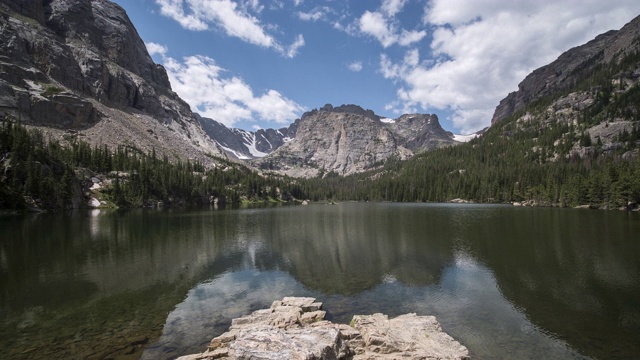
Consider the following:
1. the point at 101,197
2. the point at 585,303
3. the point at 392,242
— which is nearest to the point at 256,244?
the point at 392,242

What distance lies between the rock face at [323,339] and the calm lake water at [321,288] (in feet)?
6.37

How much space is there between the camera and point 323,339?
41.7ft

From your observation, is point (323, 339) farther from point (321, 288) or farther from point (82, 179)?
point (82, 179)

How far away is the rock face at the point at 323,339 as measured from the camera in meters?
11.3

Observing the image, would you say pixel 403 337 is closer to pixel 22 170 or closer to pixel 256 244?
pixel 256 244

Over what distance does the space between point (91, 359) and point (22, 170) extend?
9683 centimetres

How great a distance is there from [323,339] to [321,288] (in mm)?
13944

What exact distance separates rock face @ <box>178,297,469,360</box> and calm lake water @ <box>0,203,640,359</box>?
1941mm

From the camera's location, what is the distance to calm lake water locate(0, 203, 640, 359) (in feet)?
54.1

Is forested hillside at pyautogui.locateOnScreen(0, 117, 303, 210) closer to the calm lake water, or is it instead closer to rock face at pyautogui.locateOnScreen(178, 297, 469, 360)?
the calm lake water

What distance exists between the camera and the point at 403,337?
15.4m

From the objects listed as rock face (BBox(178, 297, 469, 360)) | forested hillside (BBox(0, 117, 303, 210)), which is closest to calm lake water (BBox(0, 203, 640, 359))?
rock face (BBox(178, 297, 469, 360))

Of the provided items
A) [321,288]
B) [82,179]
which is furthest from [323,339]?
[82,179]

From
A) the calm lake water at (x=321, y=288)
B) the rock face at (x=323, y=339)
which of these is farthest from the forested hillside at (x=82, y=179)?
the rock face at (x=323, y=339)
